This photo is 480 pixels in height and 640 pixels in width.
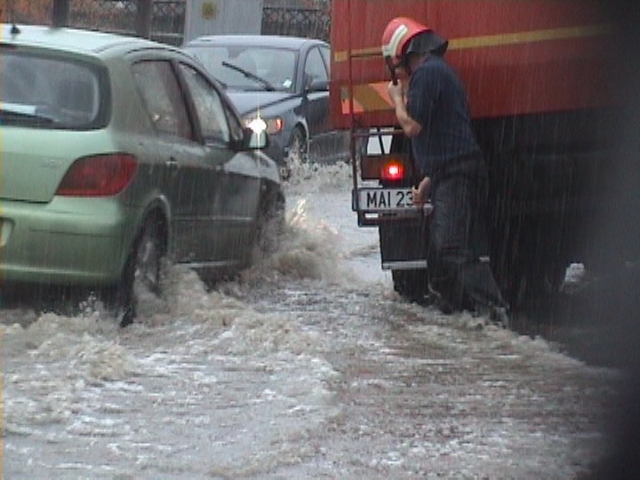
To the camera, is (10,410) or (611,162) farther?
(611,162)

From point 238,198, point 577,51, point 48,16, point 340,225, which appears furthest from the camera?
point 48,16

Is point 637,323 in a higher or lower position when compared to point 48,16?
lower

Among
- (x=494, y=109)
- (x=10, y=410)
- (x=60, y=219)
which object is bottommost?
(x=10, y=410)

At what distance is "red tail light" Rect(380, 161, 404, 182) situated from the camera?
1098 cm

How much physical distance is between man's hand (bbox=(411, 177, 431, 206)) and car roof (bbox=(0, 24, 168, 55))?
180cm

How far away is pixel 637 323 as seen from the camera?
1094cm

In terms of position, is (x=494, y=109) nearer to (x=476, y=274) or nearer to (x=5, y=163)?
(x=476, y=274)


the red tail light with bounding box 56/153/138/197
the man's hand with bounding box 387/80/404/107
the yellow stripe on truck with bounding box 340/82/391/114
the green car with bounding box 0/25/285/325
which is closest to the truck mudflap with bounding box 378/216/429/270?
the yellow stripe on truck with bounding box 340/82/391/114

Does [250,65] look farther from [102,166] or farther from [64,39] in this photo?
[102,166]

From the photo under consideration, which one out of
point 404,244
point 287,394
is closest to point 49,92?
point 287,394

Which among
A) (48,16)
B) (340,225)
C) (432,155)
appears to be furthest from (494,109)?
(48,16)

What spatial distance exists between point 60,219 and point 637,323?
3762 millimetres

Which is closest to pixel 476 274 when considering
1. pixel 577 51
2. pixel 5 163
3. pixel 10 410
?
pixel 577 51

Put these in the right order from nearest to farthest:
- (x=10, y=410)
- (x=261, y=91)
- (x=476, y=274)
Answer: (x=10, y=410) → (x=476, y=274) → (x=261, y=91)
